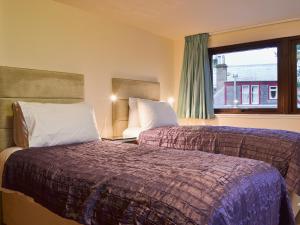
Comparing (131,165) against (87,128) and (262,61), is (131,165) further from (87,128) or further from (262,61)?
(262,61)

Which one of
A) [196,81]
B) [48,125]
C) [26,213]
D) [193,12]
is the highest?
[193,12]

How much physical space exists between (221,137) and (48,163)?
1.65 metres

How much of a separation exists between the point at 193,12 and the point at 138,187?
241 centimetres

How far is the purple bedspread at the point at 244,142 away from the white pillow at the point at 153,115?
0.14 metres

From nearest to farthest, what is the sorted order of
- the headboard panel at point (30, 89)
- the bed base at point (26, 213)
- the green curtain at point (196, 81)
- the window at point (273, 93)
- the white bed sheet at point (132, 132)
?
the bed base at point (26, 213), the headboard panel at point (30, 89), the white bed sheet at point (132, 132), the window at point (273, 93), the green curtain at point (196, 81)

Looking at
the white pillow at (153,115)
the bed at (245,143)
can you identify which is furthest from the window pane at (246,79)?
the bed at (245,143)

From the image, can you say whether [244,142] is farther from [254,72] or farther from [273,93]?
[254,72]

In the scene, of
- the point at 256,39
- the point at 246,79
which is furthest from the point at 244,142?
the point at 256,39

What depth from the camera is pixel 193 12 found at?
295 cm

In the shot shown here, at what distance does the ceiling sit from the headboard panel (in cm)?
81

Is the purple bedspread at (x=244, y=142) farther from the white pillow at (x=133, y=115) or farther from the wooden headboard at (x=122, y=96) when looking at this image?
the wooden headboard at (x=122, y=96)

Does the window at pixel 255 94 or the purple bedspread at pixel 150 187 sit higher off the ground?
the window at pixel 255 94

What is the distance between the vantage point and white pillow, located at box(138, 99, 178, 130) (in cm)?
309

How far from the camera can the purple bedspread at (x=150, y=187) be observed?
989 mm
